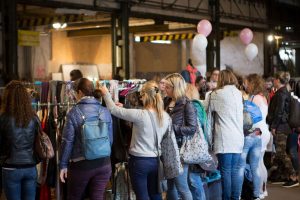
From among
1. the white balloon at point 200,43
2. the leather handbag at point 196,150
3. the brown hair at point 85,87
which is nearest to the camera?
the brown hair at point 85,87

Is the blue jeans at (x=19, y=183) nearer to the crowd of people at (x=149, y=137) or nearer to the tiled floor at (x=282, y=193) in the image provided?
the crowd of people at (x=149, y=137)

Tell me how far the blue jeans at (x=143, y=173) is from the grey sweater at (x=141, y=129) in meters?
0.06

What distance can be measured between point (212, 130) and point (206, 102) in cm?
35

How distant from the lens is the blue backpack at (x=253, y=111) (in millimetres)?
6621

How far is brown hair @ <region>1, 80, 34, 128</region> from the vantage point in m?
4.60

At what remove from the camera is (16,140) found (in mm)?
4594

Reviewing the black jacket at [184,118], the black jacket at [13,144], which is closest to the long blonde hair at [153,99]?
the black jacket at [184,118]

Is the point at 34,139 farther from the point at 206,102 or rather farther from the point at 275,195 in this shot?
the point at 275,195

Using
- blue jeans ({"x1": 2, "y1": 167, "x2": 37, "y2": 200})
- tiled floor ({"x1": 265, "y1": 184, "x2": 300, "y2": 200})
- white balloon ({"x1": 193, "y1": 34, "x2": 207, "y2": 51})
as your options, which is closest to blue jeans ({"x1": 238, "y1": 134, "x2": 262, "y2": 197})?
tiled floor ({"x1": 265, "y1": 184, "x2": 300, "y2": 200})

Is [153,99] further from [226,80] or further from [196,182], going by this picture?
[226,80]

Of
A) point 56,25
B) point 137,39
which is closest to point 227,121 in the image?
point 56,25

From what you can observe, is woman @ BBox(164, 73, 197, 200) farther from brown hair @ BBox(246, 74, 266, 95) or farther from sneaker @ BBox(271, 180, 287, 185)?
sneaker @ BBox(271, 180, 287, 185)

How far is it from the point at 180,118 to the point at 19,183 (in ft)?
5.75

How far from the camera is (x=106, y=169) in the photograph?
472 centimetres
